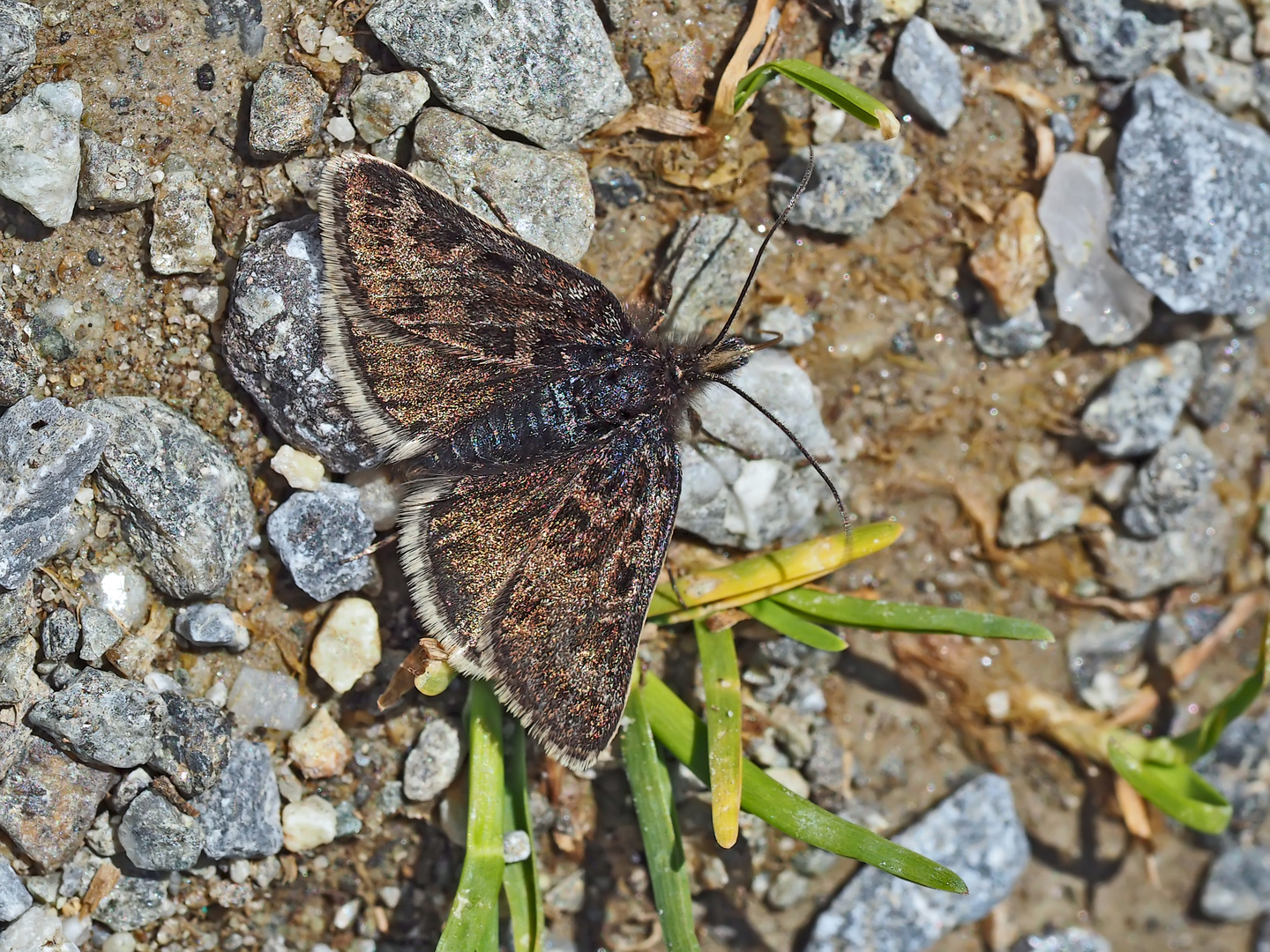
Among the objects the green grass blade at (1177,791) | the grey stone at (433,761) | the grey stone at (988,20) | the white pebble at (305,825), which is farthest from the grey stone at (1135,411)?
the white pebble at (305,825)

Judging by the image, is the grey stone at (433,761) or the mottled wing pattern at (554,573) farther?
the grey stone at (433,761)

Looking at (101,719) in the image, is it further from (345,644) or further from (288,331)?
(288,331)

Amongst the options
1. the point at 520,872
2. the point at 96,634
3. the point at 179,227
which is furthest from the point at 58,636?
the point at 520,872

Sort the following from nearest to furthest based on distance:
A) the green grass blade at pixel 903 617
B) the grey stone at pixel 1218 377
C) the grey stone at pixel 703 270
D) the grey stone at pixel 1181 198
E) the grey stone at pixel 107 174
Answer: the grey stone at pixel 107 174, the green grass blade at pixel 903 617, the grey stone at pixel 703 270, the grey stone at pixel 1181 198, the grey stone at pixel 1218 377

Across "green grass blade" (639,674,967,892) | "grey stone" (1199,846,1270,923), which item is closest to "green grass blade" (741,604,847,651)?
"green grass blade" (639,674,967,892)

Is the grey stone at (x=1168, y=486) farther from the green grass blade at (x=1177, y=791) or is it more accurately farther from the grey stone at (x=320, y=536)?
the grey stone at (x=320, y=536)

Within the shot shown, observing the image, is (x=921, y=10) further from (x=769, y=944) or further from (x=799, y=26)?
(x=769, y=944)

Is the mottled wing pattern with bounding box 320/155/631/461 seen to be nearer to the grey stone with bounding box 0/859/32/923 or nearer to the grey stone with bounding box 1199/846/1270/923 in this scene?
the grey stone with bounding box 0/859/32/923
